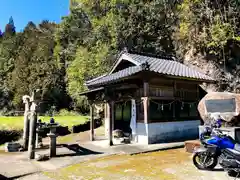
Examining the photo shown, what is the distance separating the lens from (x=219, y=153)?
6578mm

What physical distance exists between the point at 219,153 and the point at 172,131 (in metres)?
6.68

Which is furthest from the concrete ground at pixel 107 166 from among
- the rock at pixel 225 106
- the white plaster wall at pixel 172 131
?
the rock at pixel 225 106

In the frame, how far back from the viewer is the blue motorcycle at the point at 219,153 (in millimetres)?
5989

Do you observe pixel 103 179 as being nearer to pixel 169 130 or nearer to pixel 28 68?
pixel 169 130

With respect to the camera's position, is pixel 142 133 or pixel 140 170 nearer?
pixel 140 170

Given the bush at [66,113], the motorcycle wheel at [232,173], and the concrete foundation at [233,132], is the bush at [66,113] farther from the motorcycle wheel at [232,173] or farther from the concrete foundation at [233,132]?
the motorcycle wheel at [232,173]

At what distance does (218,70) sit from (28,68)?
88.2ft

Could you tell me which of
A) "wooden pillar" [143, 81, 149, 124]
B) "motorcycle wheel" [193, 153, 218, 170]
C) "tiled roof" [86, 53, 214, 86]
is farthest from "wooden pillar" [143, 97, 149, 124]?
"motorcycle wheel" [193, 153, 218, 170]

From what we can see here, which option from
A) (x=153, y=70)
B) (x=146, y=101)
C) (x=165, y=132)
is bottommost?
(x=165, y=132)

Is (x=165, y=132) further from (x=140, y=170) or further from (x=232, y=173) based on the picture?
(x=232, y=173)

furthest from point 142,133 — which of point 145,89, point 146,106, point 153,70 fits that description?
point 153,70

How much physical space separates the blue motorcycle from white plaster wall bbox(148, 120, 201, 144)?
4.92m

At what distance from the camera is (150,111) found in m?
12.6

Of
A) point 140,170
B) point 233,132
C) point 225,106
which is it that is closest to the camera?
point 140,170
